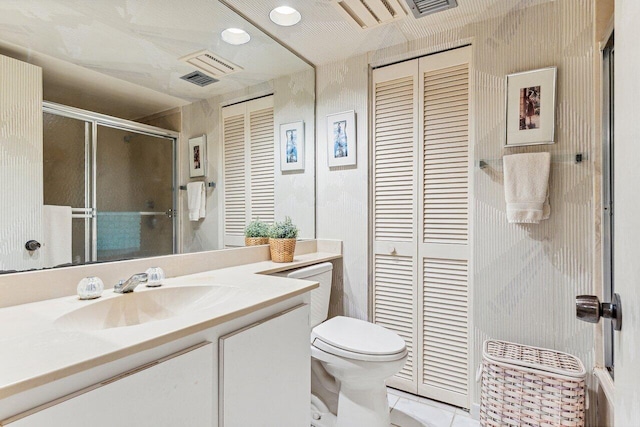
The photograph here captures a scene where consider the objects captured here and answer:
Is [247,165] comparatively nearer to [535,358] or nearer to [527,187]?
[527,187]

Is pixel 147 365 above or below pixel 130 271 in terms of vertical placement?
below

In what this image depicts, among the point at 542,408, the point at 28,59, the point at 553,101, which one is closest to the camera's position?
the point at 28,59

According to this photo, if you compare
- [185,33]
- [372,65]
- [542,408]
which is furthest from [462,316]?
[185,33]

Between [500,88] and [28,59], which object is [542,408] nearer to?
[500,88]

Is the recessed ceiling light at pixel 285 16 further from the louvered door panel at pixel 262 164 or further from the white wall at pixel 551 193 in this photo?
the white wall at pixel 551 193

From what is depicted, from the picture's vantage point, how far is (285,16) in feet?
5.58

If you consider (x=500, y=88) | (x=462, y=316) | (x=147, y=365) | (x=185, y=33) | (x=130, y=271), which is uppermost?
(x=185, y=33)

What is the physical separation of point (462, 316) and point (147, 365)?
159 cm

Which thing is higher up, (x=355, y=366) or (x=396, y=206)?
(x=396, y=206)

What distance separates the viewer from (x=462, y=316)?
70.2 inches

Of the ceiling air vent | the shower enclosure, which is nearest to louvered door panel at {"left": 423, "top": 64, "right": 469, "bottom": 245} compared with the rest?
the ceiling air vent

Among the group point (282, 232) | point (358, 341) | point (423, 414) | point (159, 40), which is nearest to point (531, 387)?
point (423, 414)

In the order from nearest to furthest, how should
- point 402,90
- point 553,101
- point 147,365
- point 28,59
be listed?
point 147,365 → point 28,59 → point 553,101 → point 402,90

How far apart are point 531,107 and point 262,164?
1.43 meters
